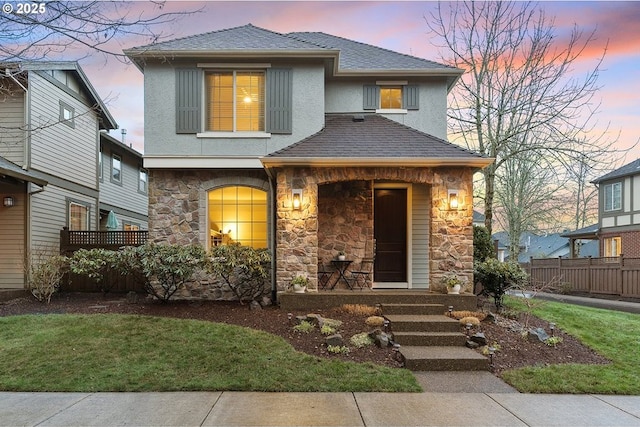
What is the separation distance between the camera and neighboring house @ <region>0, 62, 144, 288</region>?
10.6m

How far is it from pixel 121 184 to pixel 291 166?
1175cm

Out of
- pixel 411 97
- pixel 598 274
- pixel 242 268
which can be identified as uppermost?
pixel 411 97

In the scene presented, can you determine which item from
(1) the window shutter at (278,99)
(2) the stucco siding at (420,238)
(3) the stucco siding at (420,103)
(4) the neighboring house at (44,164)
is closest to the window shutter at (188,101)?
(1) the window shutter at (278,99)

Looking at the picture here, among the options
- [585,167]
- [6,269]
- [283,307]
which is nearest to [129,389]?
[283,307]

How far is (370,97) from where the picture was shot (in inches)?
403

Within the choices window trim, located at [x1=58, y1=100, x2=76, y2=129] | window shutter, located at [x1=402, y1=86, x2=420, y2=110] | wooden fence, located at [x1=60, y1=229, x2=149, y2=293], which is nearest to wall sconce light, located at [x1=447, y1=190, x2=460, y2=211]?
window shutter, located at [x1=402, y1=86, x2=420, y2=110]

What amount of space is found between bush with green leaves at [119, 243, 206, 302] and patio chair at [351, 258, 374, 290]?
3.48 meters

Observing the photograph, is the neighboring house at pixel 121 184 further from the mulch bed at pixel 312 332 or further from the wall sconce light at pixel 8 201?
the mulch bed at pixel 312 332

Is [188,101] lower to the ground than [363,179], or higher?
higher

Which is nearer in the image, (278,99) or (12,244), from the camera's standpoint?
(278,99)

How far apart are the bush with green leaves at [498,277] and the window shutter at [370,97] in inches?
181

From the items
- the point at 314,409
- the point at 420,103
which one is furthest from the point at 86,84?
the point at 314,409

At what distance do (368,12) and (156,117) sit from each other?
561cm

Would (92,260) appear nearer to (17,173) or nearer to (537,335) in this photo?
(17,173)
